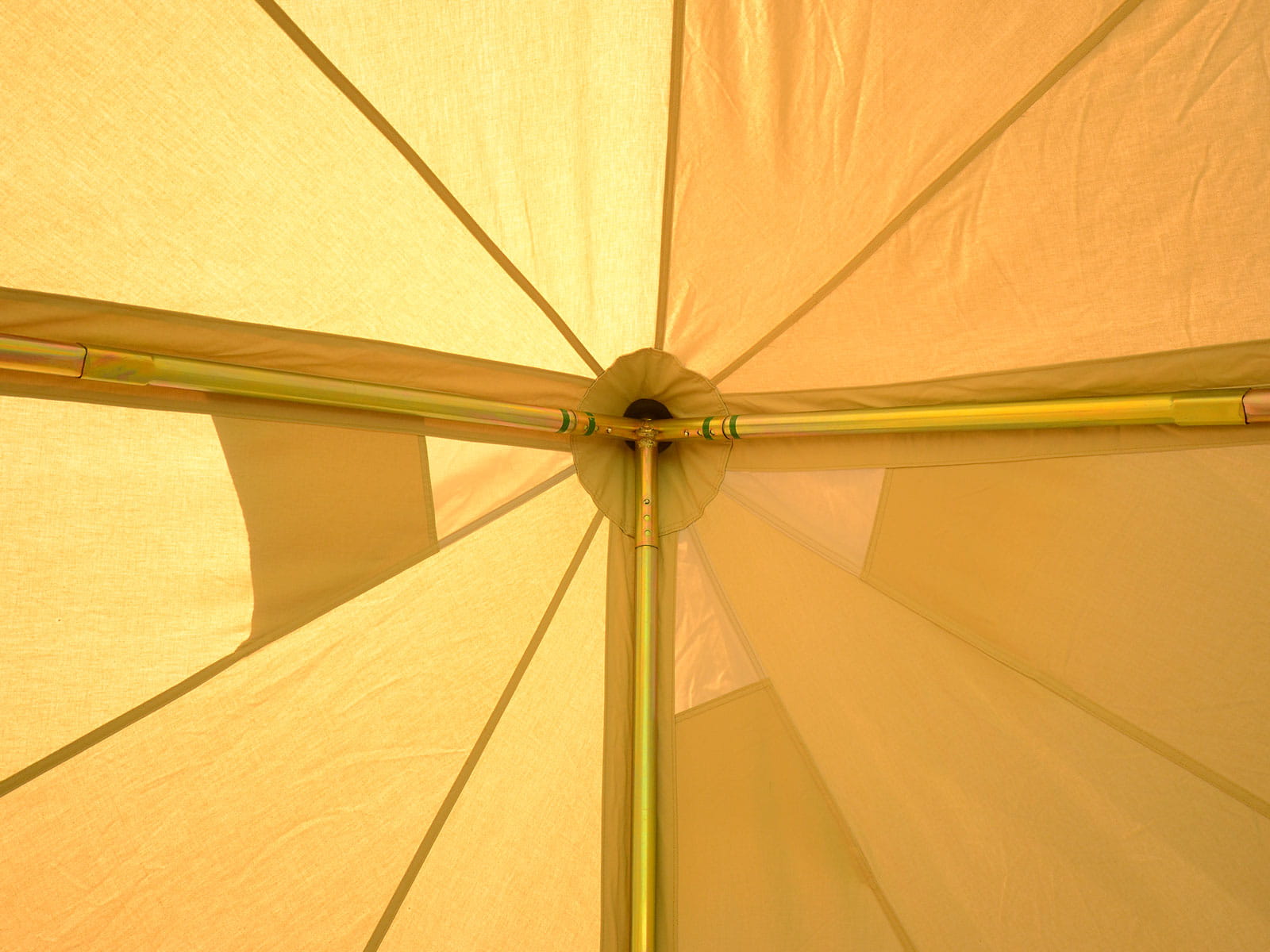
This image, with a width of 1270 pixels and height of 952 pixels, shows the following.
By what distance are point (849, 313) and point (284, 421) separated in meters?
1.21

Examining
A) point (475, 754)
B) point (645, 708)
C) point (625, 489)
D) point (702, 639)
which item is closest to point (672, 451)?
point (625, 489)

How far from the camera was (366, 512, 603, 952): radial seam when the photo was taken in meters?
2.37

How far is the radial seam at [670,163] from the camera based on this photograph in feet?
6.98

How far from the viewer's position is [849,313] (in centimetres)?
241

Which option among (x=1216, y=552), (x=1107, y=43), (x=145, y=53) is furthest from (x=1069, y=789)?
(x=145, y=53)

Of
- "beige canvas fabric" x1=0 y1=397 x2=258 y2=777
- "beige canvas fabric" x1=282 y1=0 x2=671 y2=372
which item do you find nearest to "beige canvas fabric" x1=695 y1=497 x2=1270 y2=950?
"beige canvas fabric" x1=282 y1=0 x2=671 y2=372

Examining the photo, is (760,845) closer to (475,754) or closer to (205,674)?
(475,754)

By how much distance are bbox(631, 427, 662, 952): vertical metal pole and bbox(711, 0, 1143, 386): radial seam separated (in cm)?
31

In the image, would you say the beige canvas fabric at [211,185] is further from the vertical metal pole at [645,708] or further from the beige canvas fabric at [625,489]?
the vertical metal pole at [645,708]

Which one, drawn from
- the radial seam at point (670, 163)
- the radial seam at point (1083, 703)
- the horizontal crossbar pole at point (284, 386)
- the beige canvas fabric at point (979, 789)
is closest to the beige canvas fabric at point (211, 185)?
the horizontal crossbar pole at point (284, 386)

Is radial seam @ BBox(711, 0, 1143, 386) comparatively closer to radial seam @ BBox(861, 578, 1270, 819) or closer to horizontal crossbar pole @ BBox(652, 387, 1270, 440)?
horizontal crossbar pole @ BBox(652, 387, 1270, 440)

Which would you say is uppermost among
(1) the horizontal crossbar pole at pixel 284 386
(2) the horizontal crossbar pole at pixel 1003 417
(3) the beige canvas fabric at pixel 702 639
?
(1) the horizontal crossbar pole at pixel 284 386

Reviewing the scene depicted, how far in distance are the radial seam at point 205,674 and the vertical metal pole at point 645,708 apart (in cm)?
33

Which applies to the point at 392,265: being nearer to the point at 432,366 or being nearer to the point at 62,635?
the point at 432,366
